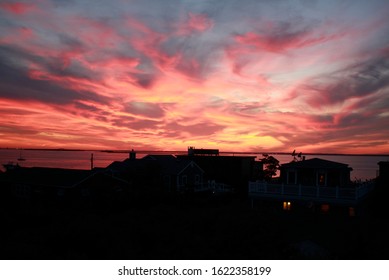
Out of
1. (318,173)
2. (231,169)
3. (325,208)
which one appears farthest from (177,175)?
(325,208)

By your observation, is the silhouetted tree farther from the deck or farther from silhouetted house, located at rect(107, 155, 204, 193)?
the deck

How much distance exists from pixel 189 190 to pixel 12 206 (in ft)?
60.2

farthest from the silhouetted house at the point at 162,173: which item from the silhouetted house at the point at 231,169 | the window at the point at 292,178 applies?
the window at the point at 292,178

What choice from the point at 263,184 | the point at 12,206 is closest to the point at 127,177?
the point at 12,206

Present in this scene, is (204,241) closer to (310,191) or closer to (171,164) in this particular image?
(310,191)

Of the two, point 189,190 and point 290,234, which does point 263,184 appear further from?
point 189,190

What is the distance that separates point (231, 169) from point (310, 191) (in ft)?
66.2

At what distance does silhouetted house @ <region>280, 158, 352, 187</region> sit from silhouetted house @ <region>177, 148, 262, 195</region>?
13998mm

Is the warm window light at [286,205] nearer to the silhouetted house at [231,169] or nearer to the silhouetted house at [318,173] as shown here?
the silhouetted house at [318,173]

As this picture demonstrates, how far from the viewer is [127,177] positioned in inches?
1561

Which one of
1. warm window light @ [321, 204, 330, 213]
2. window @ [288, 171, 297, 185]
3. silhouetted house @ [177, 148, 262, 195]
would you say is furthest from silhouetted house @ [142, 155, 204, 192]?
warm window light @ [321, 204, 330, 213]

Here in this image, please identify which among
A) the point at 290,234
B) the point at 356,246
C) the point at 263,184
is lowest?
the point at 290,234

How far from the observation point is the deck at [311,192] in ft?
80.7

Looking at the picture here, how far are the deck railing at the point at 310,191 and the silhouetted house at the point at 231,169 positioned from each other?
46.2 ft
